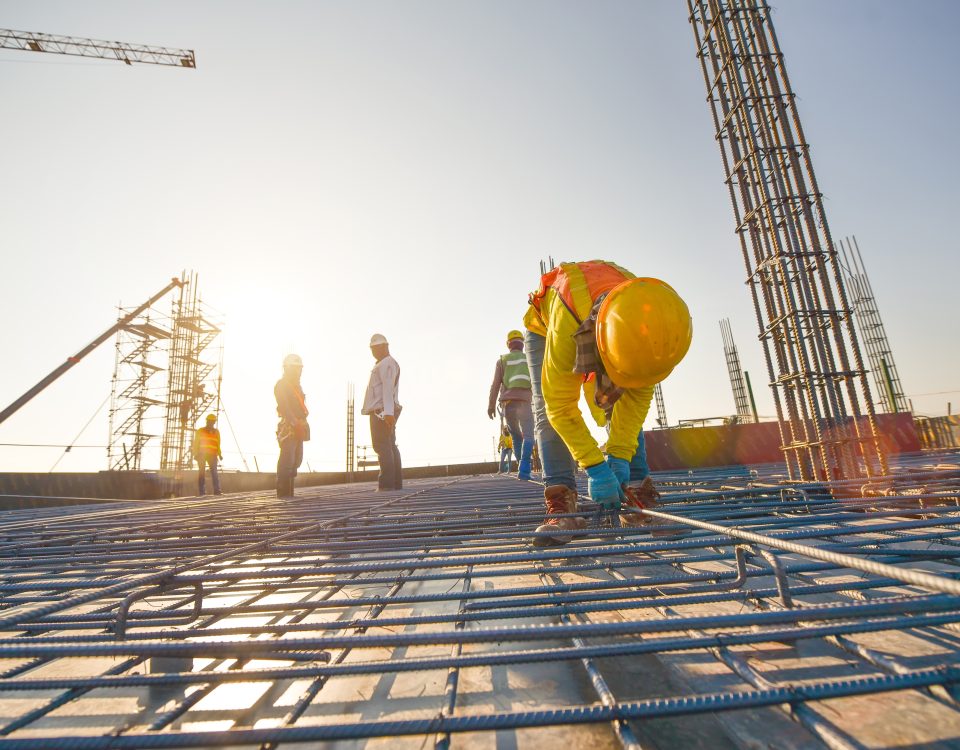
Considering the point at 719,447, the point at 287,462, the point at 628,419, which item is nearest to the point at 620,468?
the point at 628,419

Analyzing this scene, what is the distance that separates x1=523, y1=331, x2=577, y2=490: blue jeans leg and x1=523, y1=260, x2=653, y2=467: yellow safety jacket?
0.22 metres

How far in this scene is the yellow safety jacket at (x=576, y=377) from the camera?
231 centimetres

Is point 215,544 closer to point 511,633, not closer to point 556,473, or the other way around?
point 556,473

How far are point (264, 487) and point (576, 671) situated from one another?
16.9 metres

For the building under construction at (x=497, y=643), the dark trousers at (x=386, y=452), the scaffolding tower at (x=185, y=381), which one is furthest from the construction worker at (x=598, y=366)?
the scaffolding tower at (x=185, y=381)

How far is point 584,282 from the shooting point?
236 cm

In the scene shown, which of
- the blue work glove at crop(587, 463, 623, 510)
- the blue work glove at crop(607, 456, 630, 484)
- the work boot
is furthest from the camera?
the blue work glove at crop(607, 456, 630, 484)

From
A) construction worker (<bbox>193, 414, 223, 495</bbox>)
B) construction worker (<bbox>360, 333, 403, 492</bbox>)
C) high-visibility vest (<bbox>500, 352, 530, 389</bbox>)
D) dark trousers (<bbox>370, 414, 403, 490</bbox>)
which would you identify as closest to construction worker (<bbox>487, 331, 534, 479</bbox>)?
high-visibility vest (<bbox>500, 352, 530, 389</bbox>)

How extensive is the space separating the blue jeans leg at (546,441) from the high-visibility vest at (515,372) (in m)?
2.95

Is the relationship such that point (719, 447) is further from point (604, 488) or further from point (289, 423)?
point (604, 488)

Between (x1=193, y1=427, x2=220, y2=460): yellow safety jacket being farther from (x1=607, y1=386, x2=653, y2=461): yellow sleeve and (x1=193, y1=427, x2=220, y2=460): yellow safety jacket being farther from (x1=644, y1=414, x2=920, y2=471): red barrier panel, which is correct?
(x1=607, y1=386, x2=653, y2=461): yellow sleeve

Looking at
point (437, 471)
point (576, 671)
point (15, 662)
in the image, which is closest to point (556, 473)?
point (576, 671)

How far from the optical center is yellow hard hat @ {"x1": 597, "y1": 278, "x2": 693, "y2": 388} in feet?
6.28

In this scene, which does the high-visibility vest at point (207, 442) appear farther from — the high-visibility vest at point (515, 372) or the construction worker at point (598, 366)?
the construction worker at point (598, 366)
